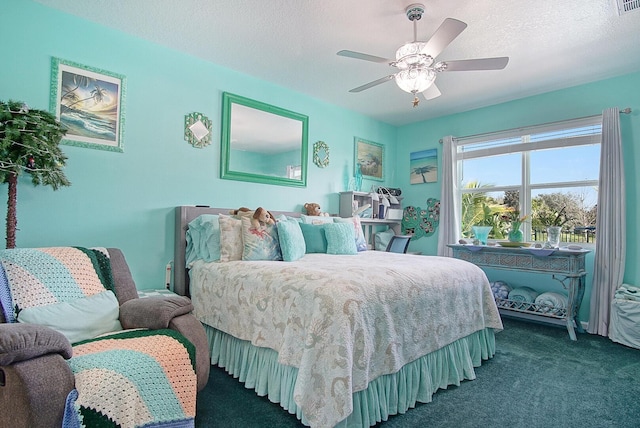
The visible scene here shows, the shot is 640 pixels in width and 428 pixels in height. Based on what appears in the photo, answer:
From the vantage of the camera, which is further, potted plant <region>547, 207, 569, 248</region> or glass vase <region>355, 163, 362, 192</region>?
glass vase <region>355, 163, 362, 192</region>

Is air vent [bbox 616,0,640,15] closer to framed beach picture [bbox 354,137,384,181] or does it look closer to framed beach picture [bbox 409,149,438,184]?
framed beach picture [bbox 409,149,438,184]

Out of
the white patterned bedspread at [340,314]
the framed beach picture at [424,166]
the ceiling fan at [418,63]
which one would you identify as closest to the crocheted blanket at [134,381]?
the white patterned bedspread at [340,314]

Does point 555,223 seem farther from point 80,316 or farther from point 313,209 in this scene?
point 80,316

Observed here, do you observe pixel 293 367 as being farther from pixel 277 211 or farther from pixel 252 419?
pixel 277 211

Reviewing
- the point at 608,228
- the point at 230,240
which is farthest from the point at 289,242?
the point at 608,228

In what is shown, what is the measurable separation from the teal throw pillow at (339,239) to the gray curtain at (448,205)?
1783 millimetres

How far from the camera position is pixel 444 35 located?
78.0 inches

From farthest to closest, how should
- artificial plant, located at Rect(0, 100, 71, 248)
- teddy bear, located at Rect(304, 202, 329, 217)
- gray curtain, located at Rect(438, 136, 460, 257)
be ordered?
gray curtain, located at Rect(438, 136, 460, 257)
teddy bear, located at Rect(304, 202, 329, 217)
artificial plant, located at Rect(0, 100, 71, 248)

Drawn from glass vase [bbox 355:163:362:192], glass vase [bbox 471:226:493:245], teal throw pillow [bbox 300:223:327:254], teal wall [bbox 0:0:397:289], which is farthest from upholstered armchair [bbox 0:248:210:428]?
glass vase [bbox 471:226:493:245]

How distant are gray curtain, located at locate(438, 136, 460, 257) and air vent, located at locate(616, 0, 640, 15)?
2.23m

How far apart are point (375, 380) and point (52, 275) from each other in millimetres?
1782

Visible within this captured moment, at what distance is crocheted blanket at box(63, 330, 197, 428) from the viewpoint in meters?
1.24

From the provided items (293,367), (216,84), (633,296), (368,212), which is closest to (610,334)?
(633,296)

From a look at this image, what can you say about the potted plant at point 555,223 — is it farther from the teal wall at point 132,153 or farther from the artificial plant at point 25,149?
the artificial plant at point 25,149
